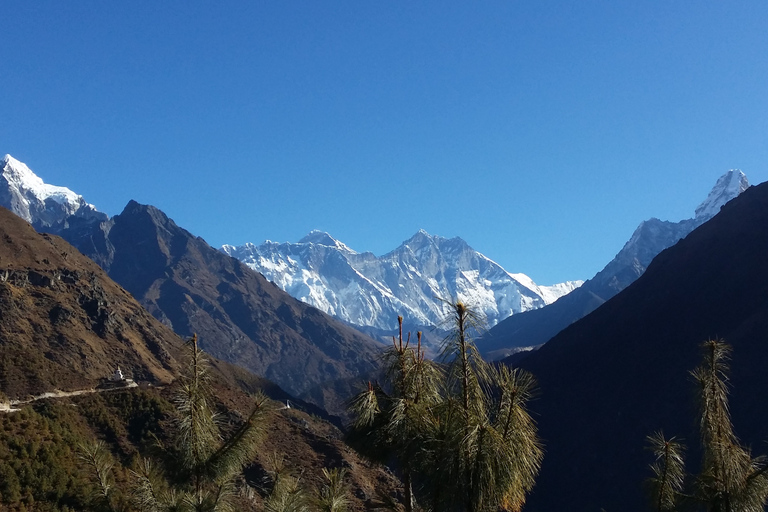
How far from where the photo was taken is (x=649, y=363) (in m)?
141

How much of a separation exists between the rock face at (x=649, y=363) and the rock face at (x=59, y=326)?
A: 80.3 m

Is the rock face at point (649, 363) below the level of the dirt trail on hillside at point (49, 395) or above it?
below

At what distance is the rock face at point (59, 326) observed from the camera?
7788 centimetres

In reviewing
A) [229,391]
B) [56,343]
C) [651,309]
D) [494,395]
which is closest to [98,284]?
[56,343]

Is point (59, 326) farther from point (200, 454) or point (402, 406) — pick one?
point (402, 406)

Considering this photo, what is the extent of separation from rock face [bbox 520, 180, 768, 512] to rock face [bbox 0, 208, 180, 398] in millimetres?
80334

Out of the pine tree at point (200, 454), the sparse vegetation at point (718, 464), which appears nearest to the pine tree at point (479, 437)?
the sparse vegetation at point (718, 464)

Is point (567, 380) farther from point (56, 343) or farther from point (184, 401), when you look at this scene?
point (184, 401)

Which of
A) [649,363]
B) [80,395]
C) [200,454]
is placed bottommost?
[200,454]

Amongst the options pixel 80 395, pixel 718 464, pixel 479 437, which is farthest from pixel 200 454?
pixel 80 395

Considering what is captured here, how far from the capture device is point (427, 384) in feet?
36.3

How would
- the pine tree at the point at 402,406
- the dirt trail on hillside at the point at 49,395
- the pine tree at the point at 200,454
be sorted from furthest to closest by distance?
the dirt trail on hillside at the point at 49,395
the pine tree at the point at 200,454
the pine tree at the point at 402,406

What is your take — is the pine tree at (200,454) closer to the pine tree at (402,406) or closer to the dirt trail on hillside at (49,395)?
the pine tree at (402,406)

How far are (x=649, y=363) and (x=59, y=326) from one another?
386 feet
